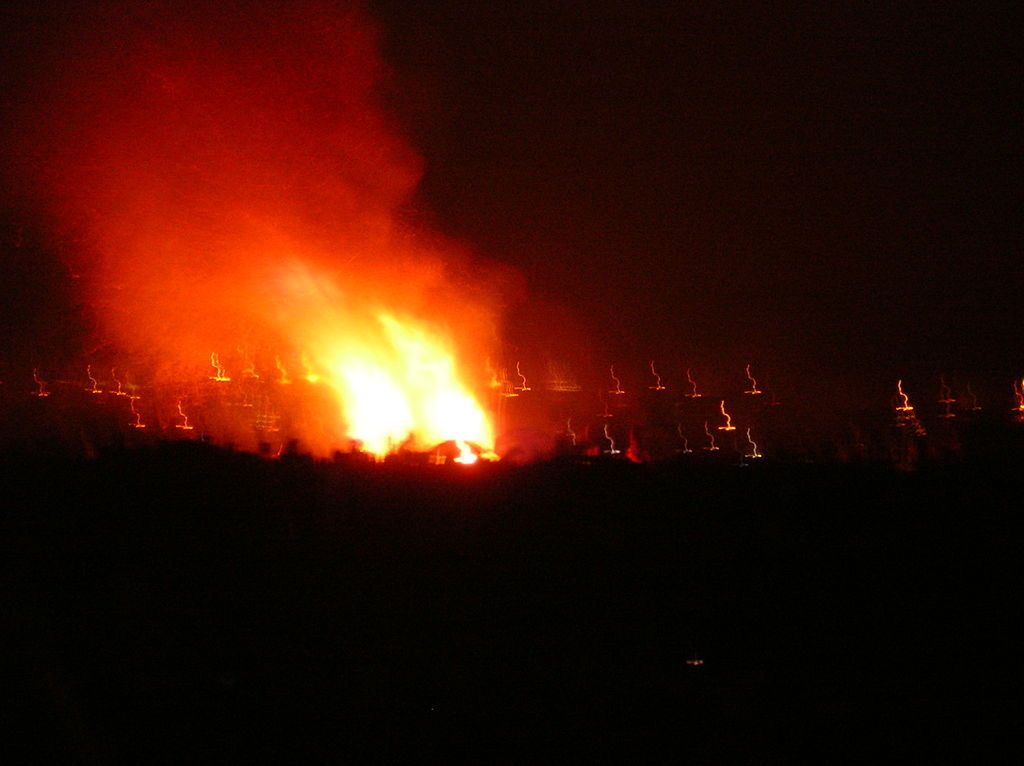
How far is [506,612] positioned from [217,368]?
751 centimetres

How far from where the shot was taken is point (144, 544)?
19.9 ft

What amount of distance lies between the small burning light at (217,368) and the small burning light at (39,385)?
2100 mm

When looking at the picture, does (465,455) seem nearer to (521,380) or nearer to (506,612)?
(521,380)

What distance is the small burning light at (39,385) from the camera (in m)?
11.1

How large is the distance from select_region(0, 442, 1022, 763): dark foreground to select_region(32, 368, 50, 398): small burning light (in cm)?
394

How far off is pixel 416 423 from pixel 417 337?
47.1 inches

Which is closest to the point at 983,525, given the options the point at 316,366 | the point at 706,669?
the point at 706,669

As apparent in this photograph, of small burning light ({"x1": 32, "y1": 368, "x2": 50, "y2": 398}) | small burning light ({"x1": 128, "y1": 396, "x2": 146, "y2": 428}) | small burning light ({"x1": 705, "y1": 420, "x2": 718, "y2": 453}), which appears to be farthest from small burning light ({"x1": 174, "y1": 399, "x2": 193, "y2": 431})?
small burning light ({"x1": 705, "y1": 420, "x2": 718, "y2": 453})

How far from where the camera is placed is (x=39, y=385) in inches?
442

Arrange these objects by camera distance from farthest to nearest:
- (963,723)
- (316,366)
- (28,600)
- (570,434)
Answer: (316,366), (570,434), (28,600), (963,723)

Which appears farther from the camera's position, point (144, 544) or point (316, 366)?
point (316, 366)

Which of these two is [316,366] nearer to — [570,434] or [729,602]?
[570,434]

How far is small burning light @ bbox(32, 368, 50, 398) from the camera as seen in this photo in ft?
36.5

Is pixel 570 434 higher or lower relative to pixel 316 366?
lower
